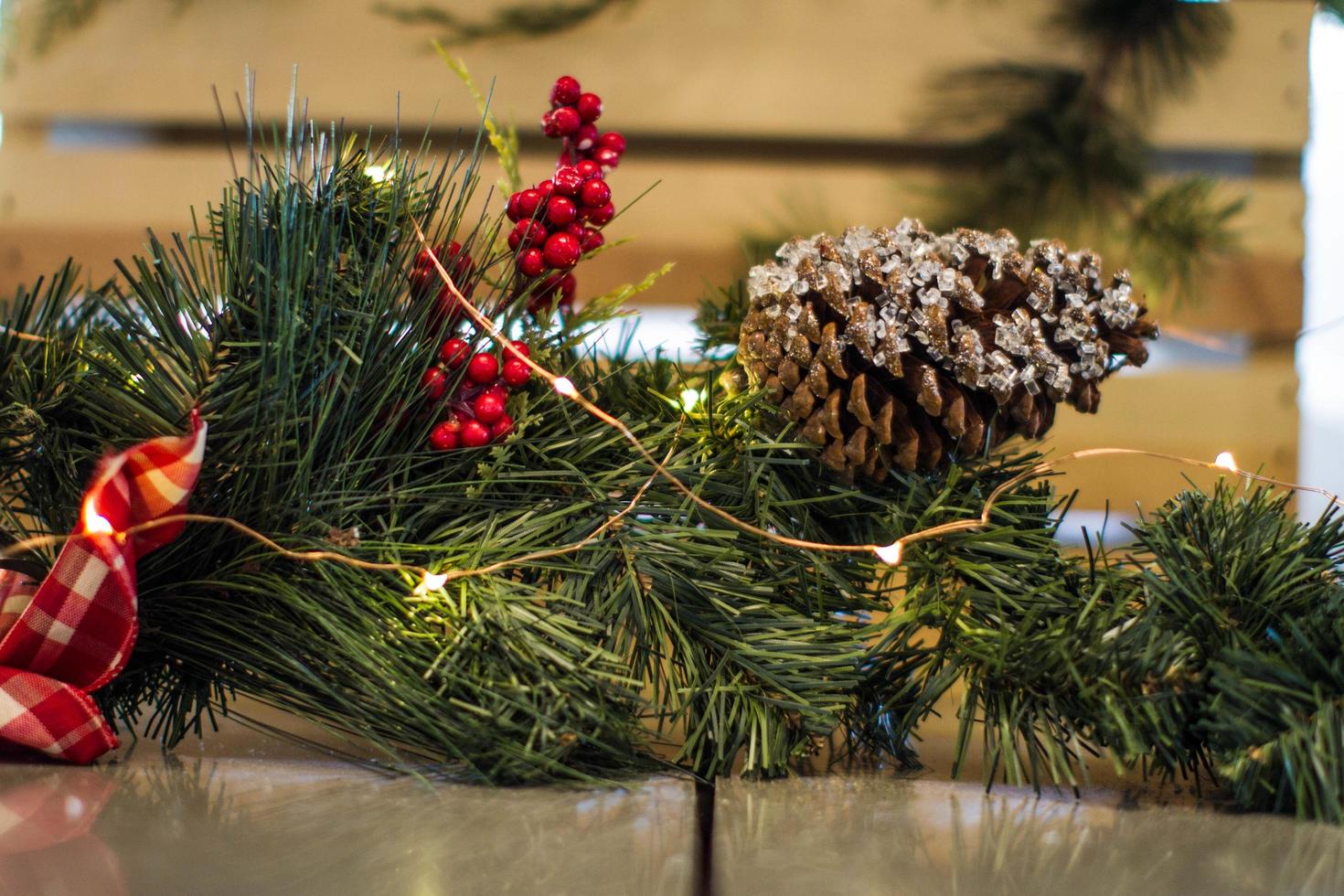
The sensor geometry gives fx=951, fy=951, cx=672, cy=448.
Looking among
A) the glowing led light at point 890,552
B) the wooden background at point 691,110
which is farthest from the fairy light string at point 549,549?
the wooden background at point 691,110

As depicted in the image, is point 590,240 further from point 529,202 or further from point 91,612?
point 91,612

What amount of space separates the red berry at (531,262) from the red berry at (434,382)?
1.6 inches

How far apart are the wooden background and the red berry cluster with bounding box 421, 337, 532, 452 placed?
13.6 inches

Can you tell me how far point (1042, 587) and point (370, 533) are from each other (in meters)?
0.19

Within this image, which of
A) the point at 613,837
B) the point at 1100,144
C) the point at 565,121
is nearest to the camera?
the point at 613,837

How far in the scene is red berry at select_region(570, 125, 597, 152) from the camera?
0.31 m

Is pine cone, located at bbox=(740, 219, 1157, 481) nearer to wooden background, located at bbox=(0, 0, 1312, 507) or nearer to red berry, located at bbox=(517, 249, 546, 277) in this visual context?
red berry, located at bbox=(517, 249, 546, 277)

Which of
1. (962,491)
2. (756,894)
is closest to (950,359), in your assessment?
(962,491)

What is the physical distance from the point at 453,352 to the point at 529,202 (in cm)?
5

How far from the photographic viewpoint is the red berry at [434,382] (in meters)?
0.27

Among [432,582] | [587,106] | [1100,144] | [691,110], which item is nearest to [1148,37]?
[1100,144]

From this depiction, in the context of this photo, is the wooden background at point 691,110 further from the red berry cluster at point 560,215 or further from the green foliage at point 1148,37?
the red berry cluster at point 560,215

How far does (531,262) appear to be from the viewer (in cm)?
29

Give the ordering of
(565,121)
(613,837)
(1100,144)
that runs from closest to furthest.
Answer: (613,837) < (565,121) < (1100,144)
